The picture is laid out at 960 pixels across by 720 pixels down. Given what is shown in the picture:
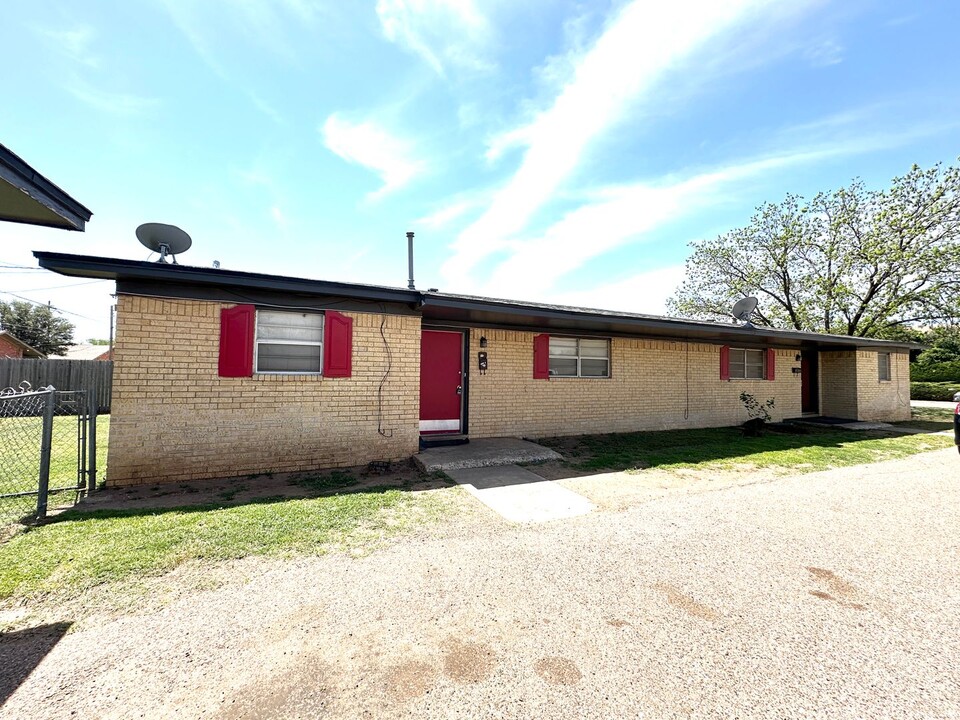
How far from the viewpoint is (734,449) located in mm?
8094

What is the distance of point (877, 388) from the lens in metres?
13.2

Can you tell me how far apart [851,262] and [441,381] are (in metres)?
23.9

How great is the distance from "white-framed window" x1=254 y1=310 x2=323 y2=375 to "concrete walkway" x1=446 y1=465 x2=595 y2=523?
2.77 metres

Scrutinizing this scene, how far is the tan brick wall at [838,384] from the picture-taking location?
12.9 metres

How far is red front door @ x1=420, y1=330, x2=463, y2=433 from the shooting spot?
26.4 ft

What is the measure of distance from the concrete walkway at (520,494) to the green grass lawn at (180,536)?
73 cm

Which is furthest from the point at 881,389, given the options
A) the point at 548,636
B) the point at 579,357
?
the point at 548,636

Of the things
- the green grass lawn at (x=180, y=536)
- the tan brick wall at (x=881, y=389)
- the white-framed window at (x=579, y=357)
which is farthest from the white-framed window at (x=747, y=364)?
the green grass lawn at (x=180, y=536)

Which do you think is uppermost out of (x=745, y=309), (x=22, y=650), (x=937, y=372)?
(x=745, y=309)

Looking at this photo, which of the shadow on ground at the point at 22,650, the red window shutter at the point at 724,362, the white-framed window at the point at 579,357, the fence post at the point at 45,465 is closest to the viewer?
the shadow on ground at the point at 22,650

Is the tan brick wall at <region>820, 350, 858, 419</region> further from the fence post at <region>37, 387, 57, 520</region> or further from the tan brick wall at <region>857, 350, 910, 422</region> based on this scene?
the fence post at <region>37, 387, 57, 520</region>

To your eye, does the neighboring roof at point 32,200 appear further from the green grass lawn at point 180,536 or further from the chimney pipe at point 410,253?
the chimney pipe at point 410,253

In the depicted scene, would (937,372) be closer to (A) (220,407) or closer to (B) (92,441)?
(A) (220,407)

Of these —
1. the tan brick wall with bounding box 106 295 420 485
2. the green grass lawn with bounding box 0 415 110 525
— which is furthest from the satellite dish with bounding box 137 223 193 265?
the green grass lawn with bounding box 0 415 110 525
